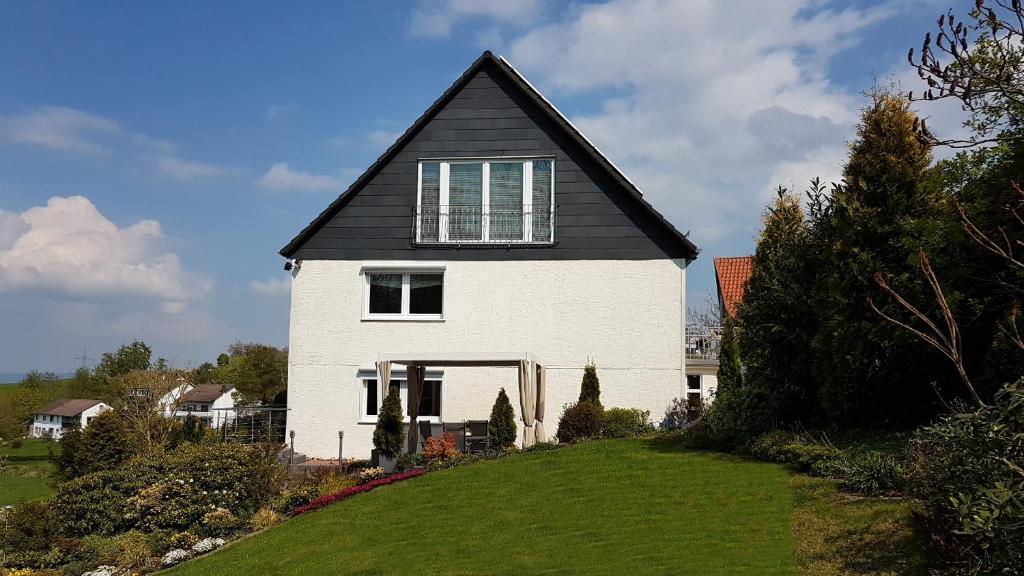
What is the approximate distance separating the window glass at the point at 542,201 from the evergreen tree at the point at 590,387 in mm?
3578

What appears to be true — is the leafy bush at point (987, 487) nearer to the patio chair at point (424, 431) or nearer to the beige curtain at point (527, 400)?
the beige curtain at point (527, 400)

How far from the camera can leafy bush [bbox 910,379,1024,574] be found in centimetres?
553

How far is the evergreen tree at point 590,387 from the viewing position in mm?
19844

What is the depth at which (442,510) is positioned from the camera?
12.3 metres

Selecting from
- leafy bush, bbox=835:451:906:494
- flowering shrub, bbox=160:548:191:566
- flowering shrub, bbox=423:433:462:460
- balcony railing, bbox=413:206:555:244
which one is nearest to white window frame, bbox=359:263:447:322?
balcony railing, bbox=413:206:555:244

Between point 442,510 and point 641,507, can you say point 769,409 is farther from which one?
point 442,510

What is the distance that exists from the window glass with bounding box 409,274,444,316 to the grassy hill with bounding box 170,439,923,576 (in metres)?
7.34

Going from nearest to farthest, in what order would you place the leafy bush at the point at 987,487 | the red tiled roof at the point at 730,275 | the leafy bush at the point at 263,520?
1. the leafy bush at the point at 987,487
2. the leafy bush at the point at 263,520
3. the red tiled roof at the point at 730,275

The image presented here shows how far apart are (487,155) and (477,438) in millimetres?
7572

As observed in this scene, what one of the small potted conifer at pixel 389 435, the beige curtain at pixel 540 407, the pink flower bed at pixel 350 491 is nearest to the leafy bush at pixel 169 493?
the pink flower bed at pixel 350 491

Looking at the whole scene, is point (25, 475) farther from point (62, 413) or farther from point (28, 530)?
point (62, 413)

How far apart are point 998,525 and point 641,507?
5945 millimetres

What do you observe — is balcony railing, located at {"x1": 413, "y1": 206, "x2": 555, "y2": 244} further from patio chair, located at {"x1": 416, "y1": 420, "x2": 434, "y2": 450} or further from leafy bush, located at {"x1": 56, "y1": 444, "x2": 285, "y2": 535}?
leafy bush, located at {"x1": 56, "y1": 444, "x2": 285, "y2": 535}

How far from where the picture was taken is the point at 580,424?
1823 centimetres
